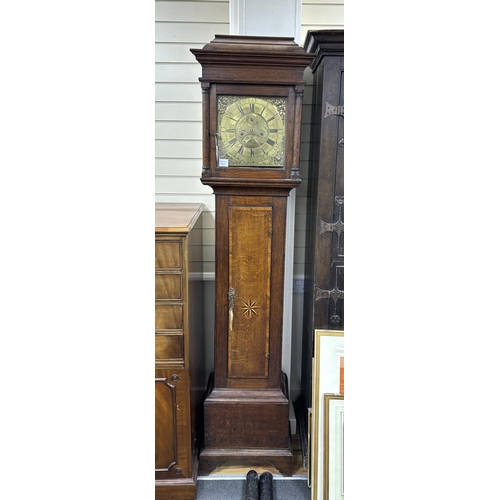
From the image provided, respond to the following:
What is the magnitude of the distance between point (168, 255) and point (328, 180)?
70 cm

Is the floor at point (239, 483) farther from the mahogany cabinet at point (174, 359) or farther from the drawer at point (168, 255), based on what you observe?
the drawer at point (168, 255)

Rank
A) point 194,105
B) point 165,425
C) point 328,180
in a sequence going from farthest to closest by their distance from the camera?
point 194,105 < point 328,180 < point 165,425

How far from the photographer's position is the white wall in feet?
6.97

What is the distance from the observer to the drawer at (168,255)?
1.59m

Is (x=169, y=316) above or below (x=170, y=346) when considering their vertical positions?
above

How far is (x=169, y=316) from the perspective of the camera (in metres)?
1.63

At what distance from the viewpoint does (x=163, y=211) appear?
1.98 meters

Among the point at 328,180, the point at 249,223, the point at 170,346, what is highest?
the point at 328,180

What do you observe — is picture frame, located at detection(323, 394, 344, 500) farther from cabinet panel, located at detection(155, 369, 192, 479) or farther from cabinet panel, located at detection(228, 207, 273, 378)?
cabinet panel, located at detection(155, 369, 192, 479)

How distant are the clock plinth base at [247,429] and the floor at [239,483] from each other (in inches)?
1.6

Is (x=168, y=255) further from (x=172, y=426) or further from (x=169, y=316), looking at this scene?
(x=172, y=426)

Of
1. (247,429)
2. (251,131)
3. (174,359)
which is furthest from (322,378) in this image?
(251,131)

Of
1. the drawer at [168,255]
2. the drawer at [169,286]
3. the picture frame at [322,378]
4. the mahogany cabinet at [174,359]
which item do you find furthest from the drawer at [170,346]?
the picture frame at [322,378]
